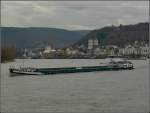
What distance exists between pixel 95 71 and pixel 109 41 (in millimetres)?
124725

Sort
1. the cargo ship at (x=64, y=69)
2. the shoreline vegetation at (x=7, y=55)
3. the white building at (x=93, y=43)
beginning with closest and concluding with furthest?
1. the cargo ship at (x=64, y=69)
2. the shoreline vegetation at (x=7, y=55)
3. the white building at (x=93, y=43)

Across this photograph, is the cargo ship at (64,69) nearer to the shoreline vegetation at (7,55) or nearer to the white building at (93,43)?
the shoreline vegetation at (7,55)

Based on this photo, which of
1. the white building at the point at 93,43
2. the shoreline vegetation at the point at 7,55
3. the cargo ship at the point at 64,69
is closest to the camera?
the cargo ship at the point at 64,69

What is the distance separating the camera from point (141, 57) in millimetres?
135625

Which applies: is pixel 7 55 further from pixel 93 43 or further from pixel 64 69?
pixel 93 43

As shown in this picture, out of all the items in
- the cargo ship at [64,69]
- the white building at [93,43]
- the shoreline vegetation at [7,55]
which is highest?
the white building at [93,43]

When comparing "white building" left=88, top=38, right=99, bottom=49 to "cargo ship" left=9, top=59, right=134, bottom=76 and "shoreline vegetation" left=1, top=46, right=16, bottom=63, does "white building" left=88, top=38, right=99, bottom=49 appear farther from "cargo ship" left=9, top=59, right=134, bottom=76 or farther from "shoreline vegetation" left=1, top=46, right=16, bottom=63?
"cargo ship" left=9, top=59, right=134, bottom=76

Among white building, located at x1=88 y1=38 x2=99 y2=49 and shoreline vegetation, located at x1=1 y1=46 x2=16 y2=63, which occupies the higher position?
white building, located at x1=88 y1=38 x2=99 y2=49

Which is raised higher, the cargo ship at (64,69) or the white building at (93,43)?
the white building at (93,43)

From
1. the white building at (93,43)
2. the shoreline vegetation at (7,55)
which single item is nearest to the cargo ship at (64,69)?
the shoreline vegetation at (7,55)

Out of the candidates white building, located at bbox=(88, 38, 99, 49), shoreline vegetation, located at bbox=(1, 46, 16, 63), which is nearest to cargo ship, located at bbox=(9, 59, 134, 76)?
shoreline vegetation, located at bbox=(1, 46, 16, 63)

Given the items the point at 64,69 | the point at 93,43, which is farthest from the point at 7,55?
the point at 93,43

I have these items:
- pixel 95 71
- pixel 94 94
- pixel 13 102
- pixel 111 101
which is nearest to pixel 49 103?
pixel 13 102

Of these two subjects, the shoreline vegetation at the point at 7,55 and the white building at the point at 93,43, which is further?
the white building at the point at 93,43
